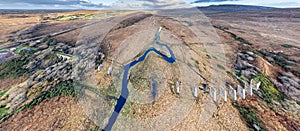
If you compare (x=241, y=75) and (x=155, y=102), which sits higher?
(x=241, y=75)

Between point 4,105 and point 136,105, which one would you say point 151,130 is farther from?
point 4,105

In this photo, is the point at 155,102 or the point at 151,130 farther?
the point at 155,102

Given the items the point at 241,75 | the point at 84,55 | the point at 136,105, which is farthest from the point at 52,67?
the point at 241,75

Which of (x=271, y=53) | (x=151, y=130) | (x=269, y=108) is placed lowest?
(x=151, y=130)

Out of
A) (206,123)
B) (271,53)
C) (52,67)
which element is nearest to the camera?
(206,123)

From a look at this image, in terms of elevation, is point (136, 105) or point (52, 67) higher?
point (52, 67)

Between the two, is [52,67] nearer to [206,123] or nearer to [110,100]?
[110,100]

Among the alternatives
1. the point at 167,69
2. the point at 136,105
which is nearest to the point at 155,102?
the point at 136,105

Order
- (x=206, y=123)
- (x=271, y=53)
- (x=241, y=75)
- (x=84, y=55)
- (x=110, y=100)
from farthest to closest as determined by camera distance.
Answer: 1. (x=84, y=55)
2. (x=271, y=53)
3. (x=241, y=75)
4. (x=110, y=100)
5. (x=206, y=123)

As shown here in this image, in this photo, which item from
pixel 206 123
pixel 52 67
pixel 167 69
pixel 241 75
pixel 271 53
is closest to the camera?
pixel 206 123
